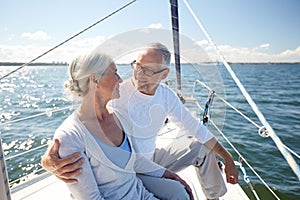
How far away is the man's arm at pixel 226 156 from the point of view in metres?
1.11

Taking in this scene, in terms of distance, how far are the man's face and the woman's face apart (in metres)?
0.21

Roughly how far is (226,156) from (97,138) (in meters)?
0.64

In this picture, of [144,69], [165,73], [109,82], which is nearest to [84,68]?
[109,82]

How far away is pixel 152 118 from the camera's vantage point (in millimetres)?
1082

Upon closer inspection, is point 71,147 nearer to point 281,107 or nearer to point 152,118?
point 152,118

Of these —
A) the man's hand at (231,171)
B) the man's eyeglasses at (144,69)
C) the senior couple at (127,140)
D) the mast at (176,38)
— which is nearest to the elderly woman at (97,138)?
the senior couple at (127,140)

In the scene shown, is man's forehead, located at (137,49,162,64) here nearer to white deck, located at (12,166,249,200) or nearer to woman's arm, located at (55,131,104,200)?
woman's arm, located at (55,131,104,200)

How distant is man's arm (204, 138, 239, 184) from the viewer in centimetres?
111

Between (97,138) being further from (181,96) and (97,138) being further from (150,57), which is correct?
(181,96)

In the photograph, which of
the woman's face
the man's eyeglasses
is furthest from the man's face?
the woman's face

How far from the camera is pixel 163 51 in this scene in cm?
101

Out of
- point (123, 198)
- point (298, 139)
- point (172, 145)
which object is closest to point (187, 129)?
point (172, 145)

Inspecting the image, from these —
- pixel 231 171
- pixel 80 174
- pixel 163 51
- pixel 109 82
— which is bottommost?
pixel 231 171

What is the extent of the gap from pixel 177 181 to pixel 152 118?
286mm
